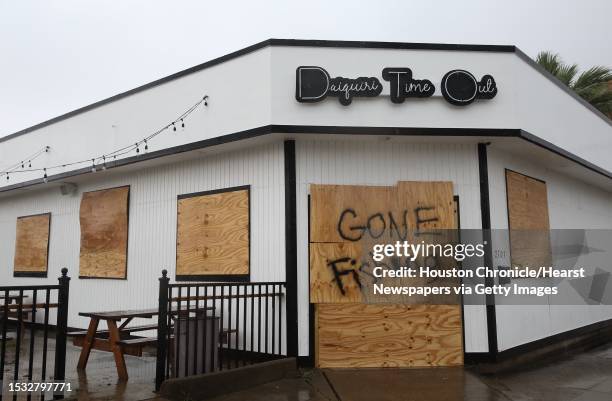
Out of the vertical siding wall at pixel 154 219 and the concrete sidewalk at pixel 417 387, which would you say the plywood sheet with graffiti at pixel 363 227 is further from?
the concrete sidewalk at pixel 417 387

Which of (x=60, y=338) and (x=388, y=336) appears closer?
(x=60, y=338)

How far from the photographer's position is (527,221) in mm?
8609

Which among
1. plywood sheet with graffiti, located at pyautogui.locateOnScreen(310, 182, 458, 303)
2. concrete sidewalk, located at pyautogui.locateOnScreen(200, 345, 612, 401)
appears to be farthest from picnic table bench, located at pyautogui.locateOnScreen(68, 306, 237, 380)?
plywood sheet with graffiti, located at pyautogui.locateOnScreen(310, 182, 458, 303)

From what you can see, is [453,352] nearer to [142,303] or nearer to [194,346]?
[194,346]

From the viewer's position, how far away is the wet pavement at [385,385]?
571 cm

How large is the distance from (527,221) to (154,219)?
650 cm

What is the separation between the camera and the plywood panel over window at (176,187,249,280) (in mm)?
7641

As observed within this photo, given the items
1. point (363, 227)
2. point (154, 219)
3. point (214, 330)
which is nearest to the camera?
point (214, 330)

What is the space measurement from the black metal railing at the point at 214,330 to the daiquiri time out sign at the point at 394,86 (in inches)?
107

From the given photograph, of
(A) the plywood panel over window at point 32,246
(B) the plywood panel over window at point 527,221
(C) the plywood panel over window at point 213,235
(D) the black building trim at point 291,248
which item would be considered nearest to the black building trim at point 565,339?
(B) the plywood panel over window at point 527,221

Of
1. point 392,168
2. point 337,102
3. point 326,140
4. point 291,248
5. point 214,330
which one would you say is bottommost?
point 214,330

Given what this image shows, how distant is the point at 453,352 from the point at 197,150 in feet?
16.0

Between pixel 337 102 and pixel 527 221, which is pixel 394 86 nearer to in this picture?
pixel 337 102

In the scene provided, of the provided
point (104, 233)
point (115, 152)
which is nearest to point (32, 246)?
point (104, 233)
